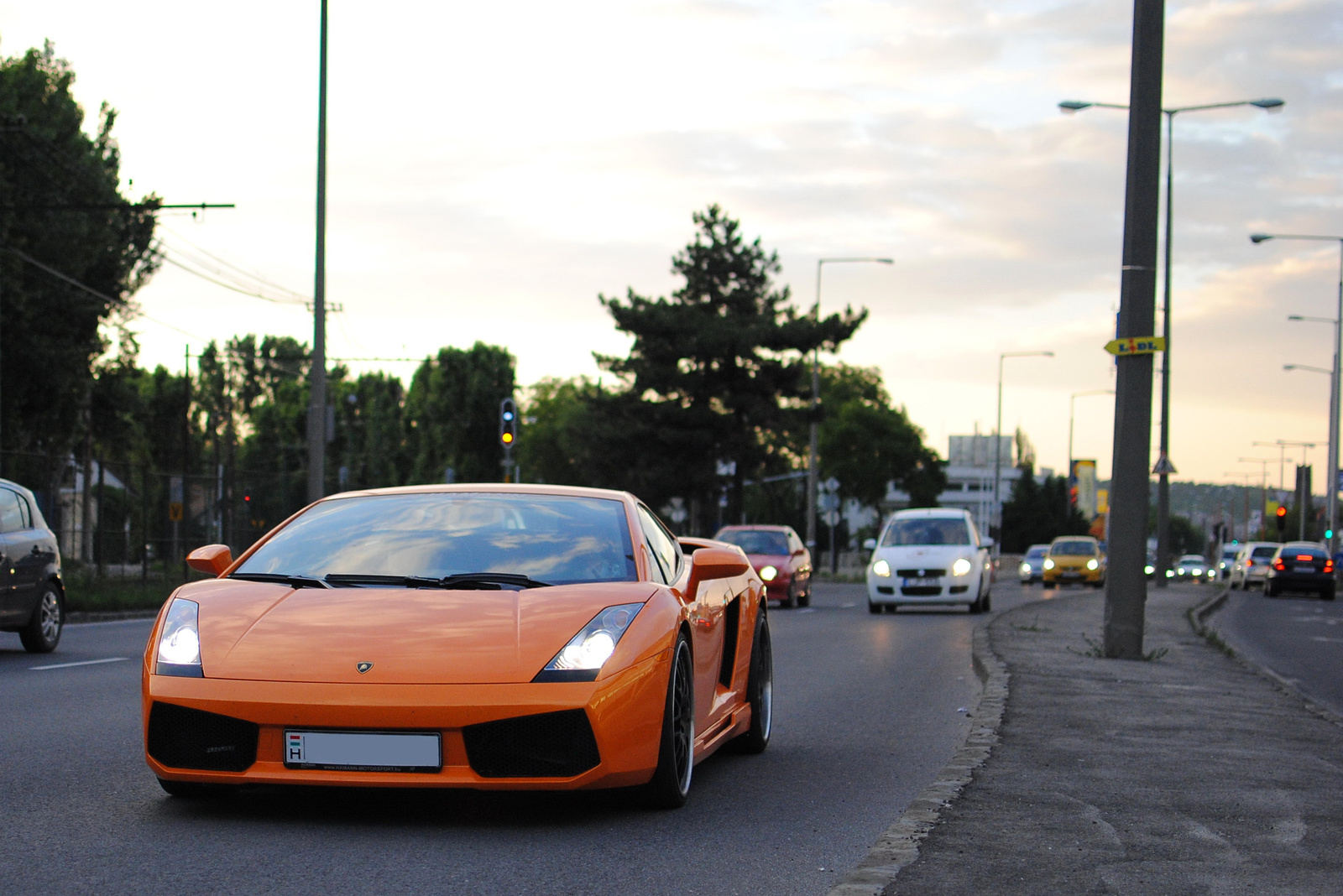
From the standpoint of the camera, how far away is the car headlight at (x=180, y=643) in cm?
561

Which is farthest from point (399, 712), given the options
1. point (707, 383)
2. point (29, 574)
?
point (707, 383)

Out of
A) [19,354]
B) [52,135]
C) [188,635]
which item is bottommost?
[188,635]

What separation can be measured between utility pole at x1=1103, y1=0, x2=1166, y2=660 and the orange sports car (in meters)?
8.58

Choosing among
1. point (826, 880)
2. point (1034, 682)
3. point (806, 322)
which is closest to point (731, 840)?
point (826, 880)

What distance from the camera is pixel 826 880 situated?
4.96 meters

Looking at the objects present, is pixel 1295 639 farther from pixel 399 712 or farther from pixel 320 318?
pixel 399 712

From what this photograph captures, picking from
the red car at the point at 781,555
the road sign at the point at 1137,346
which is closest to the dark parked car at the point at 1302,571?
the red car at the point at 781,555

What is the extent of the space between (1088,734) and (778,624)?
1327cm

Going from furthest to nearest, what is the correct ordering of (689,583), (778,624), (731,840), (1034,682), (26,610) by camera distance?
(778,624) → (26,610) → (1034,682) → (689,583) → (731,840)

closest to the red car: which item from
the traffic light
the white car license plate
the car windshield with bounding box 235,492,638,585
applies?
the traffic light

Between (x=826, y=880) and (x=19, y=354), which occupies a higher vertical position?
(x=19, y=354)

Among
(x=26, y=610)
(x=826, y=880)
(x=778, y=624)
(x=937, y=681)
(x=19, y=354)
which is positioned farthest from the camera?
(x=19, y=354)

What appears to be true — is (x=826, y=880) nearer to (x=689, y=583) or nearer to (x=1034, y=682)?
(x=689, y=583)

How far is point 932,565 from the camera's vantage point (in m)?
25.6
